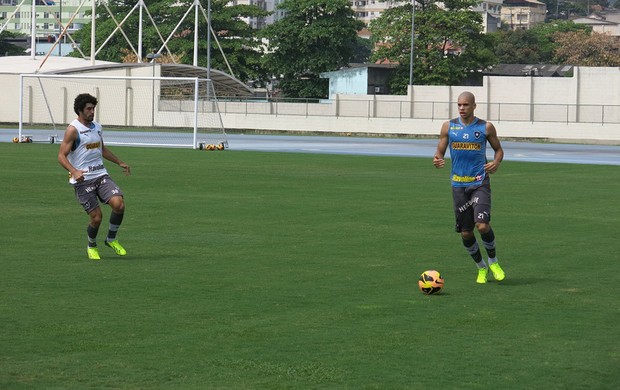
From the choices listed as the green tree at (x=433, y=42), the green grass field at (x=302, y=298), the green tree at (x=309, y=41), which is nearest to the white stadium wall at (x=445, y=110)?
the green tree at (x=433, y=42)

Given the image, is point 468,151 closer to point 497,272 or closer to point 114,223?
point 497,272

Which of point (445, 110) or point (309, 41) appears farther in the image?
point (309, 41)

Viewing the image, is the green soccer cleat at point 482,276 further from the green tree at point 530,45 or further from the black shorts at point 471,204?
the green tree at point 530,45

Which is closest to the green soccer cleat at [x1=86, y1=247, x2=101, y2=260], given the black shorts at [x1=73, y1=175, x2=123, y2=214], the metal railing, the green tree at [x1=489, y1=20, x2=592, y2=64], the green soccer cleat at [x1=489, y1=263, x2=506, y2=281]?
the black shorts at [x1=73, y1=175, x2=123, y2=214]

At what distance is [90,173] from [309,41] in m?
81.7

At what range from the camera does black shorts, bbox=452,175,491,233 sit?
1297 centimetres

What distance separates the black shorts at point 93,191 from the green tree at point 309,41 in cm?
8057

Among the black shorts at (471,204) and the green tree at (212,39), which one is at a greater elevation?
the green tree at (212,39)

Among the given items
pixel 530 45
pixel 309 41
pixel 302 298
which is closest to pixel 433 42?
pixel 309 41

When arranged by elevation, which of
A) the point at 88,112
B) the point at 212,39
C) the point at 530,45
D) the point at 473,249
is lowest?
the point at 473,249

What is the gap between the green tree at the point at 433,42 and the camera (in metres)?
90.8

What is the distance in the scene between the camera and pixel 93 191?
1462cm

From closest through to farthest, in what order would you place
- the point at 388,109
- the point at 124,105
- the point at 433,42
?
the point at 388,109, the point at 124,105, the point at 433,42

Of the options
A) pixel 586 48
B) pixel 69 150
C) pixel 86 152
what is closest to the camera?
pixel 69 150
